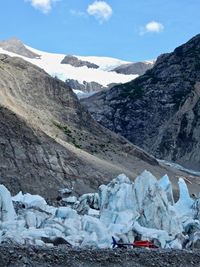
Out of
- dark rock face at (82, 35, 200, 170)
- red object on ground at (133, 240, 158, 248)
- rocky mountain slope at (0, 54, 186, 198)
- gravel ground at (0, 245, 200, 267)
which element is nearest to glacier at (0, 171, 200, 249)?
red object on ground at (133, 240, 158, 248)

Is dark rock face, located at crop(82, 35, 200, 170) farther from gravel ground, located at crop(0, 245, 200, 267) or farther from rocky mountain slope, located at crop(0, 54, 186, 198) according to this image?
gravel ground, located at crop(0, 245, 200, 267)

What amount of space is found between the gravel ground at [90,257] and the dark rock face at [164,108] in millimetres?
96563

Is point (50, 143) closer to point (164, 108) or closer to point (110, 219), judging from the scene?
point (110, 219)

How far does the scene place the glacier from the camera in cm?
2152

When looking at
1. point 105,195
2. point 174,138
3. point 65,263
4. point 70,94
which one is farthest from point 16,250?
point 174,138

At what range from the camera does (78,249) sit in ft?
51.9

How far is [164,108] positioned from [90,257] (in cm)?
11271

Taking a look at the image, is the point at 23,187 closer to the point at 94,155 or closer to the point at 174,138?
the point at 94,155

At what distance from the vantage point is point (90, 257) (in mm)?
15328

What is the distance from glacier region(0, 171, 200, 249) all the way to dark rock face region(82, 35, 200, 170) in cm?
8217

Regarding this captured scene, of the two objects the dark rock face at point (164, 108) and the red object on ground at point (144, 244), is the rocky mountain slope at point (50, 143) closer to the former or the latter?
the red object on ground at point (144, 244)

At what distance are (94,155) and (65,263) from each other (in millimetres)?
51927

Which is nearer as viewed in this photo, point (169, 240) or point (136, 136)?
point (169, 240)

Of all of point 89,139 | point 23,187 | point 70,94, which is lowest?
point 23,187
